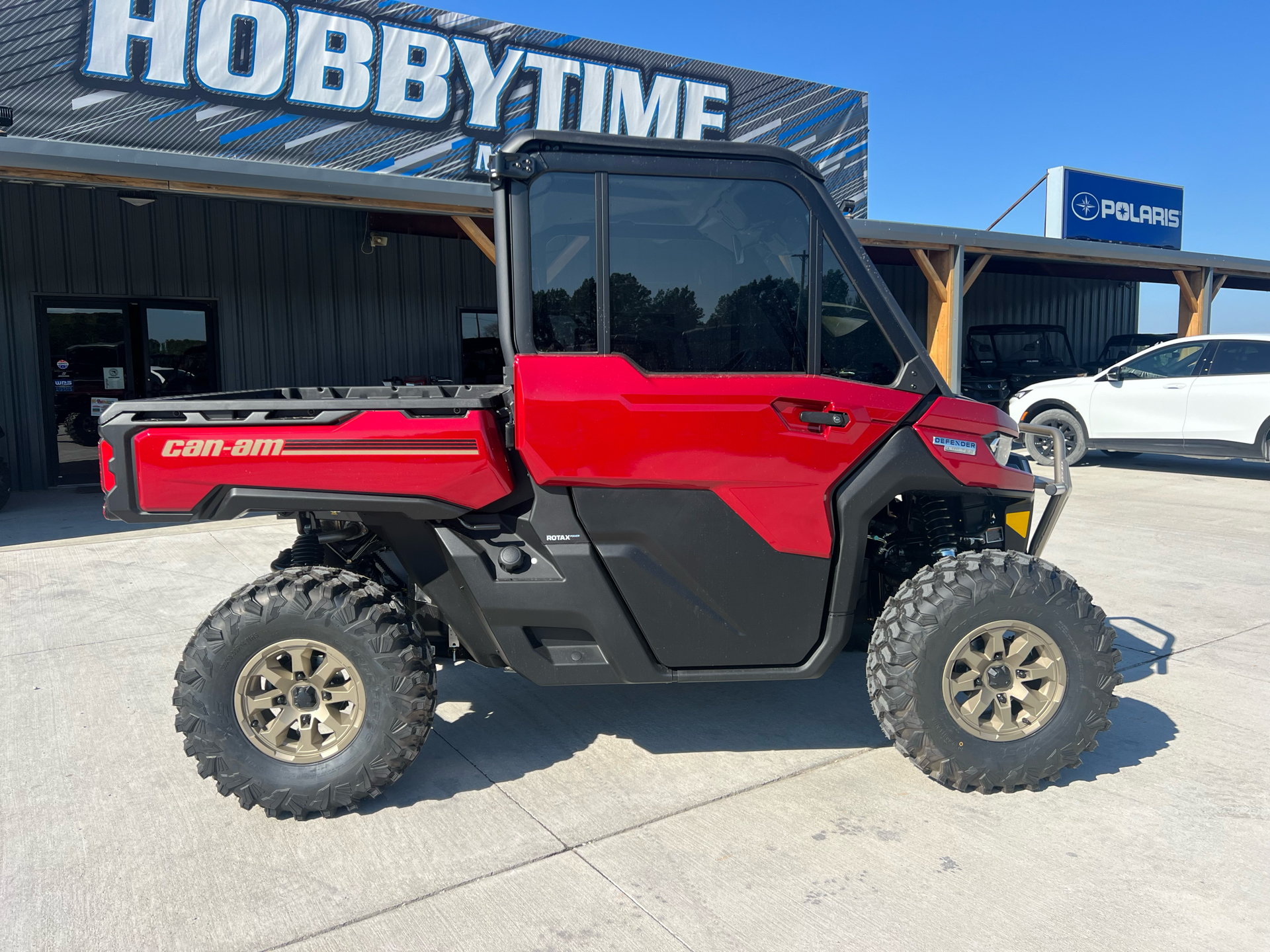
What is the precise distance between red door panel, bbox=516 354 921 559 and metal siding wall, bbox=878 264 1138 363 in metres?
16.6

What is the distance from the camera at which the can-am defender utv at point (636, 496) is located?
2.83 meters

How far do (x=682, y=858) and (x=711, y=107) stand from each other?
13.0 meters

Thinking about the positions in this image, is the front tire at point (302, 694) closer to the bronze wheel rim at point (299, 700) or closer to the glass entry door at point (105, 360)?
the bronze wheel rim at point (299, 700)

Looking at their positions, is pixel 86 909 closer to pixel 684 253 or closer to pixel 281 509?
pixel 281 509

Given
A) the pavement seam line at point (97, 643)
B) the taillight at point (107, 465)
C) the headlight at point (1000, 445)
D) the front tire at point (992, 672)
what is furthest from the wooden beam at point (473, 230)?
the front tire at point (992, 672)

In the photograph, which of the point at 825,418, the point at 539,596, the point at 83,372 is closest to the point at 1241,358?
the point at 825,418

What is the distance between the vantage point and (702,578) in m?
2.97

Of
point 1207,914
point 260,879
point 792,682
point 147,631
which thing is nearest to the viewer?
point 1207,914

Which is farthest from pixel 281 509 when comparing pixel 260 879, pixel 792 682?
pixel 792 682

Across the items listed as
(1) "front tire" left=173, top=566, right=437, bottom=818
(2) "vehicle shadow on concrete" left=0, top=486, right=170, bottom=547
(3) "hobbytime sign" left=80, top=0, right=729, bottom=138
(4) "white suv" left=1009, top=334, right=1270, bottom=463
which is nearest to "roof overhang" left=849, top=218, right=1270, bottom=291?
(4) "white suv" left=1009, top=334, right=1270, bottom=463

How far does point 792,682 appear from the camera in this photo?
422cm

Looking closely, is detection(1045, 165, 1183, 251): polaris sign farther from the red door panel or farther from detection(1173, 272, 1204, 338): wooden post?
the red door panel

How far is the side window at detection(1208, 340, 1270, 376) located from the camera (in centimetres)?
983

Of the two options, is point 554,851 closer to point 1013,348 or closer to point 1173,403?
point 1173,403
